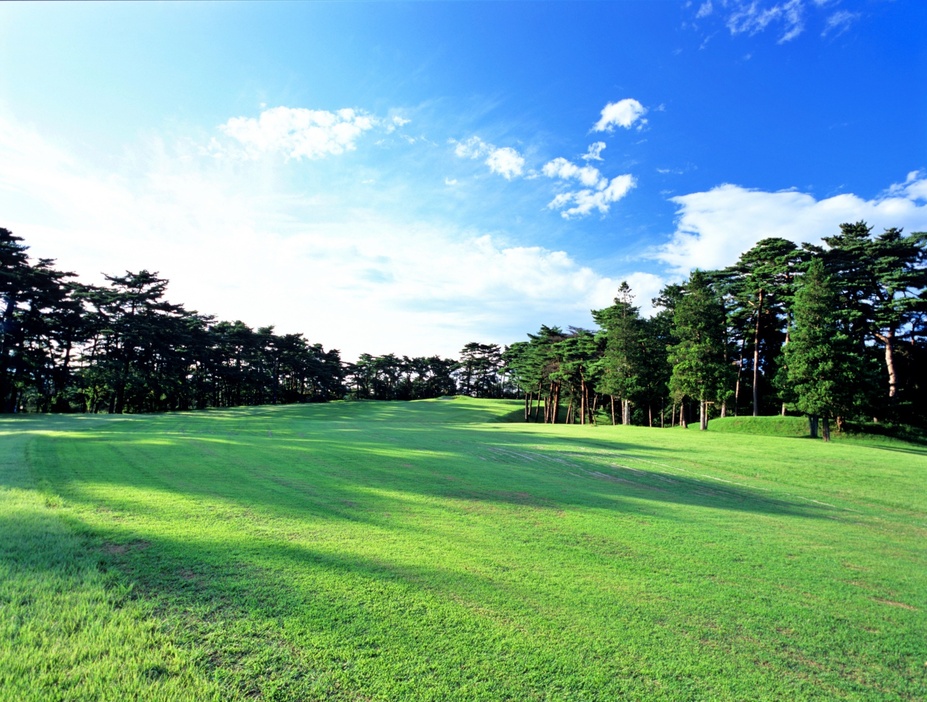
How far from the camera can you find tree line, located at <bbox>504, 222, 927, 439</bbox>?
2638 cm

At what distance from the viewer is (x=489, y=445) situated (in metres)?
17.2

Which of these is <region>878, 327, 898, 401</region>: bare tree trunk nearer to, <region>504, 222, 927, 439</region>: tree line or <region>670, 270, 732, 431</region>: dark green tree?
<region>504, 222, 927, 439</region>: tree line

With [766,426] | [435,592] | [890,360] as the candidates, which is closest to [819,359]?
[766,426]

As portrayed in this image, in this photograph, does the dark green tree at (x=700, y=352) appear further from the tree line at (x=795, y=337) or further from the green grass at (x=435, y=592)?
the green grass at (x=435, y=592)

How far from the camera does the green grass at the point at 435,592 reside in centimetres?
287

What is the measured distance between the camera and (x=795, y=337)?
26906mm

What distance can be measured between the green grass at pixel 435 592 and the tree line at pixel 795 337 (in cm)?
→ 2138

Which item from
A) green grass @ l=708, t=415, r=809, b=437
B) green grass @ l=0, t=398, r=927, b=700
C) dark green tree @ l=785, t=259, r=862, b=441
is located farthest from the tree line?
green grass @ l=0, t=398, r=927, b=700

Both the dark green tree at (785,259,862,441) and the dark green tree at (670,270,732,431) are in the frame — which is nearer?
the dark green tree at (785,259,862,441)

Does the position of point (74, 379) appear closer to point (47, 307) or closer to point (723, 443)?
point (47, 307)

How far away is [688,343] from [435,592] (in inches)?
1334

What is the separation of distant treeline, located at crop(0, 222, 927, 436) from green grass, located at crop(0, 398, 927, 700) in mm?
22872

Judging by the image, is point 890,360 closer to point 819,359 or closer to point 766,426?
point 766,426

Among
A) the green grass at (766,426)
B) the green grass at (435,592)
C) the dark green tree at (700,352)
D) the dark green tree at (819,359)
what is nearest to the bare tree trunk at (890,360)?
the green grass at (766,426)
